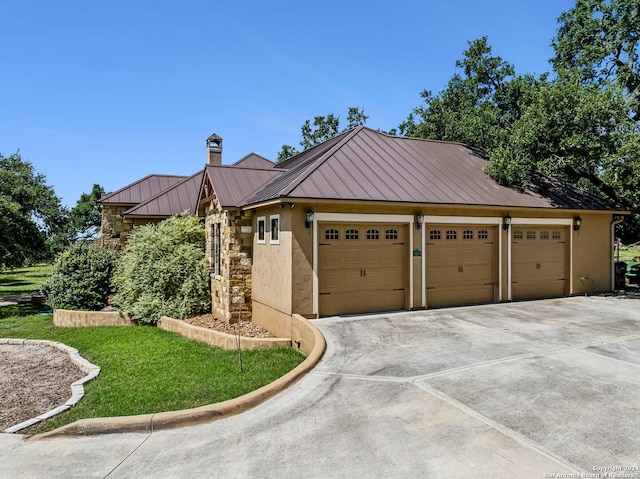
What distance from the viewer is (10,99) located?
1739 centimetres

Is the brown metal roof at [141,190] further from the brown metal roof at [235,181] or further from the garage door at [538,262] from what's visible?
the garage door at [538,262]

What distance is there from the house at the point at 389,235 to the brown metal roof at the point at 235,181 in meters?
0.03

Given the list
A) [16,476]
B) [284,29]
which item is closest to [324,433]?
[16,476]

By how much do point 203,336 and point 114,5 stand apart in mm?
8849

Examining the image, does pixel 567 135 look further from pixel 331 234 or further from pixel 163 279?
pixel 163 279

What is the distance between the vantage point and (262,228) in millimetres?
10523

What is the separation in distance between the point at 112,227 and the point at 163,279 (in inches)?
279

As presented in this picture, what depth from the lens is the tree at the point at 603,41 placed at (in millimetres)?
14203

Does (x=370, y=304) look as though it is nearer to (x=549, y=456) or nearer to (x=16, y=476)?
(x=549, y=456)

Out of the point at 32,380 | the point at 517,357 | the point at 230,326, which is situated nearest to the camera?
the point at 517,357

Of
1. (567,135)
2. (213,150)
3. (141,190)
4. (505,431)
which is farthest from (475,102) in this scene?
(505,431)

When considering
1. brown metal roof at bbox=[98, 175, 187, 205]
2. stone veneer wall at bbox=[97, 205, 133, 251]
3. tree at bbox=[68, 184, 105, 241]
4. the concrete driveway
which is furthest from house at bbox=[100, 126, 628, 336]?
tree at bbox=[68, 184, 105, 241]

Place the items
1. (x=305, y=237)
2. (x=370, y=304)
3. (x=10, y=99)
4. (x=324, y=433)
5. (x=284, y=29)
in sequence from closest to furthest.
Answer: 1. (x=324, y=433)
2. (x=305, y=237)
3. (x=370, y=304)
4. (x=284, y=29)
5. (x=10, y=99)

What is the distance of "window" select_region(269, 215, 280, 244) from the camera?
9.45 metres
